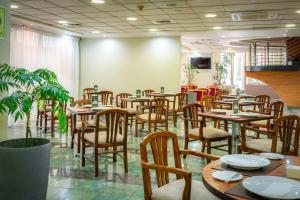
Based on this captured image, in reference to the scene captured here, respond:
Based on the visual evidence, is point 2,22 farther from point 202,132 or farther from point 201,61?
point 201,61

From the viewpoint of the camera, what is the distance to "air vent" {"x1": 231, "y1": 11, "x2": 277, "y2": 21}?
6.83 metres

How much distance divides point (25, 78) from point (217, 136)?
8.86 ft

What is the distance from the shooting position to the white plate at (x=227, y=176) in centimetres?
159

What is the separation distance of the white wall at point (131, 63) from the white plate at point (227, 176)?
8921mm

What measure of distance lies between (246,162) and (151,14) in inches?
228

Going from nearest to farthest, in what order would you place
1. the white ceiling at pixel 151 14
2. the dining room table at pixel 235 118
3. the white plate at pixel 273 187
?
1. the white plate at pixel 273 187
2. the dining room table at pixel 235 118
3. the white ceiling at pixel 151 14

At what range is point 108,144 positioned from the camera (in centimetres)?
409

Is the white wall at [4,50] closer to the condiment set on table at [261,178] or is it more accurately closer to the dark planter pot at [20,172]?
the dark planter pot at [20,172]

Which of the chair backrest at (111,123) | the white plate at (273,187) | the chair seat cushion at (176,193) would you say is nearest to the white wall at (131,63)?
the chair backrest at (111,123)

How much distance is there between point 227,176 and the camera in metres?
1.62

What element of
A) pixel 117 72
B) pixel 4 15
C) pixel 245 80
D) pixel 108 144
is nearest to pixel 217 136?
pixel 108 144

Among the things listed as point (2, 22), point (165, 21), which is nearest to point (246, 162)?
point (2, 22)

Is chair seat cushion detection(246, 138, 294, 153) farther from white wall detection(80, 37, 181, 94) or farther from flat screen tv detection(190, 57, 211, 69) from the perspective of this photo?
flat screen tv detection(190, 57, 211, 69)

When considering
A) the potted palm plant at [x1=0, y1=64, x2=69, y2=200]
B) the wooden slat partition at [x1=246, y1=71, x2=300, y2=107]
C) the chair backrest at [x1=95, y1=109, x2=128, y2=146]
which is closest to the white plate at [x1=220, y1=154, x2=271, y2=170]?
the potted palm plant at [x1=0, y1=64, x2=69, y2=200]
